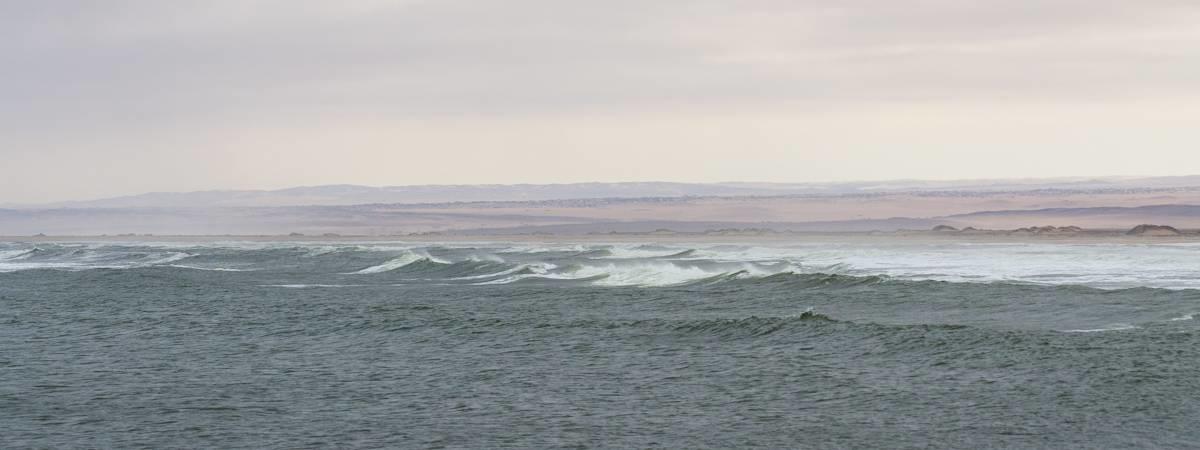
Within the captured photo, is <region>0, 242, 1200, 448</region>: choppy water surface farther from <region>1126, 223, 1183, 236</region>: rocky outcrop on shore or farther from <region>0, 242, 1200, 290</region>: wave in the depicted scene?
<region>1126, 223, 1183, 236</region>: rocky outcrop on shore

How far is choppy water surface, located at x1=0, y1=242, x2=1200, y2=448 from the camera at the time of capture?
17.9 meters

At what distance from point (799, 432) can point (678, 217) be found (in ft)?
412

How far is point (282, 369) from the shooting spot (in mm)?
24766

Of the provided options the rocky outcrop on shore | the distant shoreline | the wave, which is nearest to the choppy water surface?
the wave

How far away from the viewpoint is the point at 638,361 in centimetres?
2452

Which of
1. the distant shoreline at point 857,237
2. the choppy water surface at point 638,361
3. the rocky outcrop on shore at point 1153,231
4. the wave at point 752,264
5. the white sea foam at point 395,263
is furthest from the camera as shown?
the rocky outcrop on shore at point 1153,231

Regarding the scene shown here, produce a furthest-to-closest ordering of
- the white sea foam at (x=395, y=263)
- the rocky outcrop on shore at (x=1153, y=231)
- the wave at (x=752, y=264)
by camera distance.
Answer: the rocky outcrop on shore at (x=1153, y=231), the white sea foam at (x=395, y=263), the wave at (x=752, y=264)

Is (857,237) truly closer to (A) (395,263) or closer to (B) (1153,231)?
(B) (1153,231)

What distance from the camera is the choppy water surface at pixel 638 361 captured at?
58.8 ft

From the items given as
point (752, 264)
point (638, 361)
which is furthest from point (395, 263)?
point (638, 361)

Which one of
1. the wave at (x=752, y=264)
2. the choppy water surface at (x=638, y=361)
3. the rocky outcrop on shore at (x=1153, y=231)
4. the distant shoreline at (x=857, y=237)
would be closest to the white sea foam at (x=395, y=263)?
the wave at (x=752, y=264)

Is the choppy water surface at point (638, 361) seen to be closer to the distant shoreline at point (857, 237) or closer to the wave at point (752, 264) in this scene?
the wave at point (752, 264)

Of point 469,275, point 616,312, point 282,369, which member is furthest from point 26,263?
point 282,369

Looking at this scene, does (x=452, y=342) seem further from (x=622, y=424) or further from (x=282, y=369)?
(x=622, y=424)
